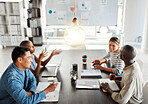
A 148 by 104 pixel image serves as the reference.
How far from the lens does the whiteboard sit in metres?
6.45

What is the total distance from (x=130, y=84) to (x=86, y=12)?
508 cm

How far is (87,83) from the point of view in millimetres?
2174

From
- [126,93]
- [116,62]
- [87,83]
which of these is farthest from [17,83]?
[116,62]

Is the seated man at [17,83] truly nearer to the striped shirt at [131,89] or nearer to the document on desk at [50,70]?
the document on desk at [50,70]

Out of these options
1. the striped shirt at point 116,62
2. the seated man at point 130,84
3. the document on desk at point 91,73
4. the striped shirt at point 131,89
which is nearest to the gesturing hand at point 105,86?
the seated man at point 130,84

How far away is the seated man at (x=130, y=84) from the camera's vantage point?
177 cm

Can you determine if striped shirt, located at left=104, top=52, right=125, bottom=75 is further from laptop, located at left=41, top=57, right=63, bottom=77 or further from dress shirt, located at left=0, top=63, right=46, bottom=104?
dress shirt, located at left=0, top=63, right=46, bottom=104

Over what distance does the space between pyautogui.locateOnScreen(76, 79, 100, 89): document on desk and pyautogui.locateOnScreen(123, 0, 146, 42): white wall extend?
4.81 m

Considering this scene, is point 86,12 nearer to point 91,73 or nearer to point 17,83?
point 91,73

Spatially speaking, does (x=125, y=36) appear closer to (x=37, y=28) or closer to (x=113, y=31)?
(x=113, y=31)

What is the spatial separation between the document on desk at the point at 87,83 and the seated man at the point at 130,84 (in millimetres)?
214

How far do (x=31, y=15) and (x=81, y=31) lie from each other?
15.0ft

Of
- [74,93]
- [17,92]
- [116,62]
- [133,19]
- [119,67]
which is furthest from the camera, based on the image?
[133,19]

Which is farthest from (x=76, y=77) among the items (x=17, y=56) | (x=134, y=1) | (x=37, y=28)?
(x=134, y=1)
